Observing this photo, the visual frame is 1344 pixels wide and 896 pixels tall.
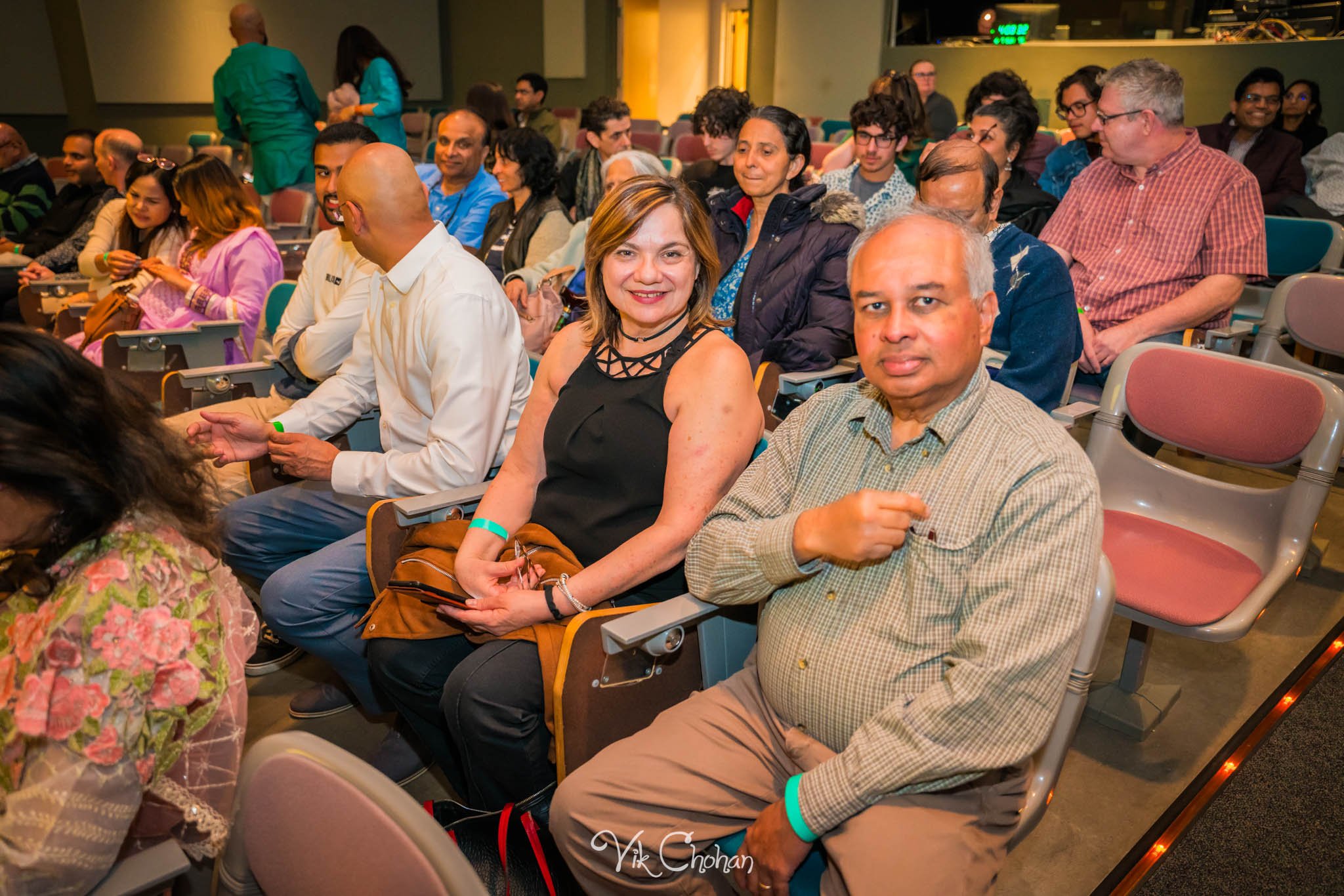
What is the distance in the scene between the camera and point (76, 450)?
3.43ft

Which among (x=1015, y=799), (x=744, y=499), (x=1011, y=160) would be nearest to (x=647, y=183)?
(x=744, y=499)

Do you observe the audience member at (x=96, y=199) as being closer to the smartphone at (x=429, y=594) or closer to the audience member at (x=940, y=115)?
the smartphone at (x=429, y=594)

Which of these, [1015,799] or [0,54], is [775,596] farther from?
[0,54]

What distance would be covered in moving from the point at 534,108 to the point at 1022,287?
5.65m

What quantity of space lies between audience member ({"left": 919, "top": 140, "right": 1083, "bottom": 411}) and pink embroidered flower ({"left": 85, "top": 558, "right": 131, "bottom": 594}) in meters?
2.00

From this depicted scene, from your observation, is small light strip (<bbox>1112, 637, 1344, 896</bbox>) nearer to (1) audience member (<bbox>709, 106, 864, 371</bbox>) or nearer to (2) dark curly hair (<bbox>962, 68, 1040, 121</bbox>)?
(1) audience member (<bbox>709, 106, 864, 371</bbox>)

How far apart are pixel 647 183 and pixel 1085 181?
7.05 feet

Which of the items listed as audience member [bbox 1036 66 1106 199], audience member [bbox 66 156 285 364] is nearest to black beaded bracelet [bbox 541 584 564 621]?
audience member [bbox 66 156 285 364]

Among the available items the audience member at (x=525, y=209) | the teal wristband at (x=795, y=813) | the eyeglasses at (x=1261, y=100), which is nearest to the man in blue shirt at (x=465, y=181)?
the audience member at (x=525, y=209)

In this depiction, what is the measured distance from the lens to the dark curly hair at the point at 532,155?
11.8 ft

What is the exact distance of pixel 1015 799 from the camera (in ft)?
4.00

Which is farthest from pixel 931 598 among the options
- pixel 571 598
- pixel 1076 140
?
pixel 1076 140

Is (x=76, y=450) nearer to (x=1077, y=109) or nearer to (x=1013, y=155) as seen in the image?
(x=1013, y=155)

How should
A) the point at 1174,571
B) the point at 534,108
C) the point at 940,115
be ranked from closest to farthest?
1. the point at 1174,571
2. the point at 940,115
3. the point at 534,108
